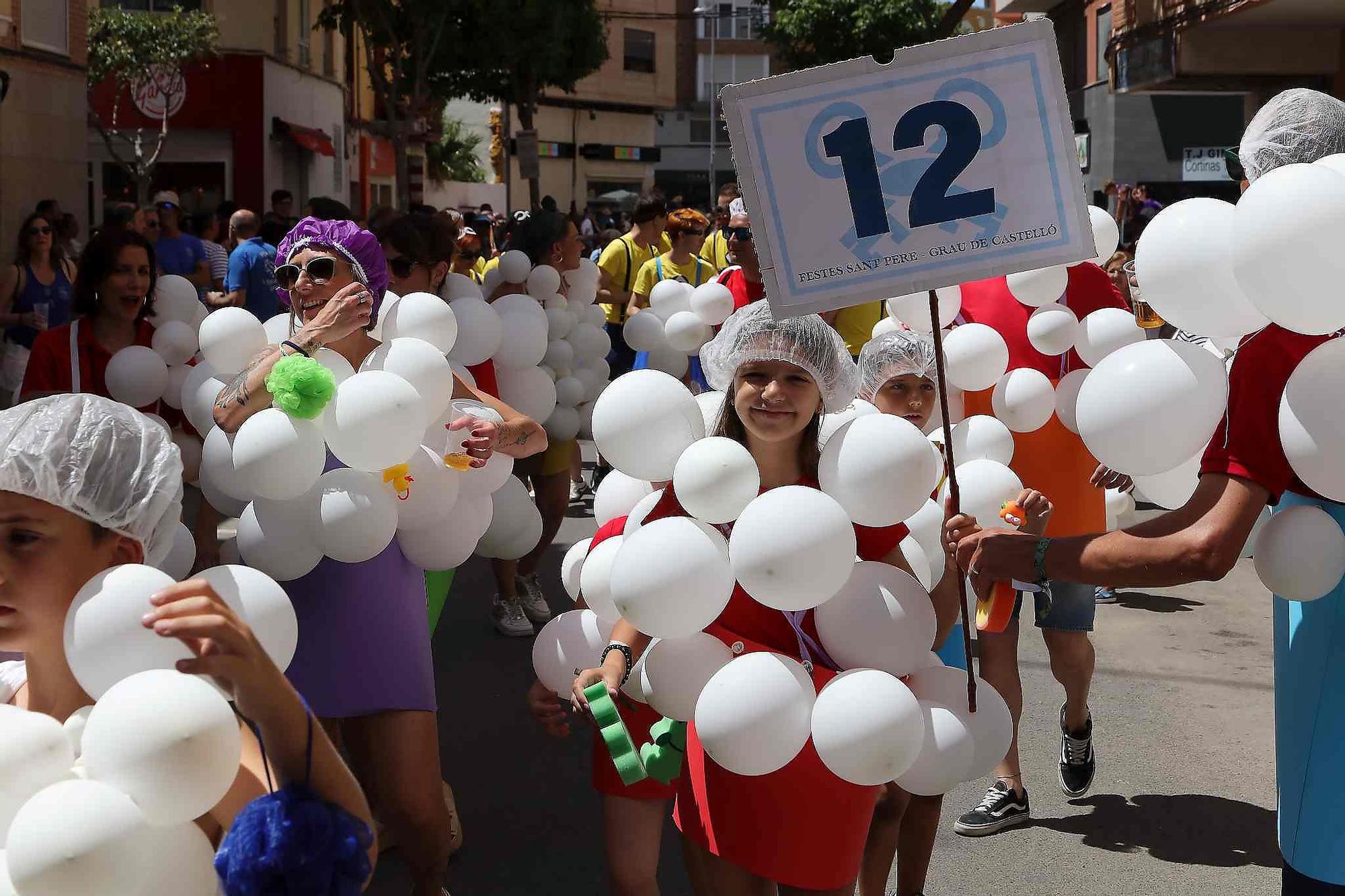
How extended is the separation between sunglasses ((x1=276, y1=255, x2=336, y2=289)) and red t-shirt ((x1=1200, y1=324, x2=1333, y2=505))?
7.60 ft

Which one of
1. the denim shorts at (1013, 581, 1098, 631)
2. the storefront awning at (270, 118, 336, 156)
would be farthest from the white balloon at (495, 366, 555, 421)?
the storefront awning at (270, 118, 336, 156)

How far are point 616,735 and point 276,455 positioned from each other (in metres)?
1.11

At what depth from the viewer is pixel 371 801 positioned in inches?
161

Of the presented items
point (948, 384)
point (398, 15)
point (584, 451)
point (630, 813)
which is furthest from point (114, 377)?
point (398, 15)

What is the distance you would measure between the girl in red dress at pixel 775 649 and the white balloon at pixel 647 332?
5.08 metres

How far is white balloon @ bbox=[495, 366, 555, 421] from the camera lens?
637 cm

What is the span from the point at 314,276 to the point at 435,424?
19.9 inches

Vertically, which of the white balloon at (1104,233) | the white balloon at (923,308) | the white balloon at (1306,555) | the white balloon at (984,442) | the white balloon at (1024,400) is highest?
the white balloon at (1104,233)

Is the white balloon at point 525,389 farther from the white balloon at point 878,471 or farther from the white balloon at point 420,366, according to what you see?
the white balloon at point 878,471

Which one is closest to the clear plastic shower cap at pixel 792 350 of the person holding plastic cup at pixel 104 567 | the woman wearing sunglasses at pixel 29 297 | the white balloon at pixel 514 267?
the person holding plastic cup at pixel 104 567

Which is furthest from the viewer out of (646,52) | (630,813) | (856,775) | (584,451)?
(646,52)

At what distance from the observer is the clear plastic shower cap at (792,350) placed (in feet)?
10.6

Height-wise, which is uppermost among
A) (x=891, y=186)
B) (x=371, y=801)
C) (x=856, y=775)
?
(x=891, y=186)

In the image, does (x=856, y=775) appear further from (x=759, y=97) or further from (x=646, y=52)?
(x=646, y=52)
